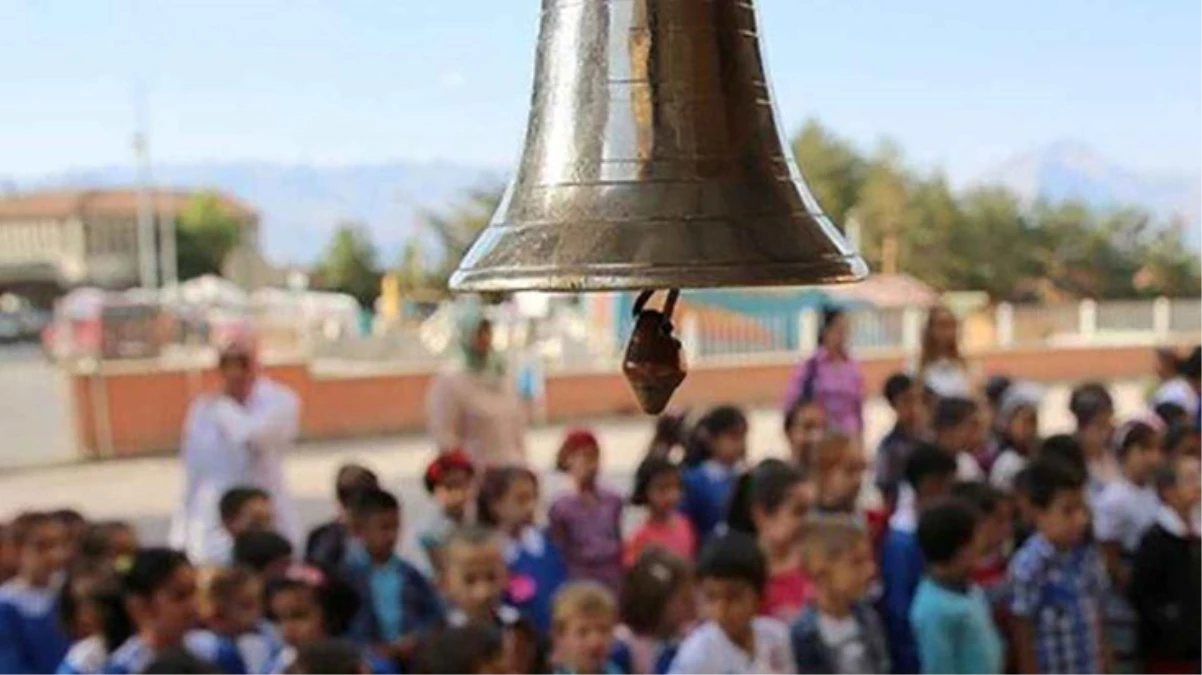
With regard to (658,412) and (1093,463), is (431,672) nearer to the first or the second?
(658,412)

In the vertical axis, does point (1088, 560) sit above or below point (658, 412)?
below

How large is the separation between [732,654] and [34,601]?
171 centimetres

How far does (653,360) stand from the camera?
150 centimetres

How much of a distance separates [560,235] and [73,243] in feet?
209

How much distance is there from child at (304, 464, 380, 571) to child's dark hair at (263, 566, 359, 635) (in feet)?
0.51

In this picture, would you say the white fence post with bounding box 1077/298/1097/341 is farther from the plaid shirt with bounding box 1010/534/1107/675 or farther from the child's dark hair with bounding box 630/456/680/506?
the plaid shirt with bounding box 1010/534/1107/675

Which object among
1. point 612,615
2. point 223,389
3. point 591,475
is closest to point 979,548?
point 612,615

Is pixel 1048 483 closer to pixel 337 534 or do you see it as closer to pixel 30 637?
pixel 337 534

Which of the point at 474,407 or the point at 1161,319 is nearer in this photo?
the point at 474,407

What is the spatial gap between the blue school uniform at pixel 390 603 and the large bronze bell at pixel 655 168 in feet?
7.48

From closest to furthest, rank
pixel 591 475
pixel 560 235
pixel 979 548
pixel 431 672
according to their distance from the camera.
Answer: pixel 560 235 → pixel 431 672 → pixel 979 548 → pixel 591 475

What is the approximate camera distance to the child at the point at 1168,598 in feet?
13.4

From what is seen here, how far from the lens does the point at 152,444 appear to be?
1417 cm

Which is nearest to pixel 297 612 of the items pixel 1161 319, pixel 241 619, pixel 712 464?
pixel 241 619
